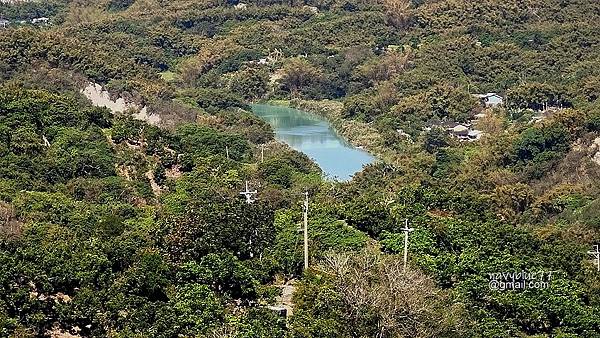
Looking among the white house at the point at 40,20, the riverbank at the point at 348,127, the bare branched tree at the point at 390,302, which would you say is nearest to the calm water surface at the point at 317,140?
the riverbank at the point at 348,127

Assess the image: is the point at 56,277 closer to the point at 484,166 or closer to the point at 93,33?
the point at 484,166

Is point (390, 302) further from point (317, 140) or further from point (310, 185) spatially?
point (317, 140)

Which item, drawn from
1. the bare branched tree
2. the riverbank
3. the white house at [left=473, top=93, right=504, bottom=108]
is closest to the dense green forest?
the bare branched tree

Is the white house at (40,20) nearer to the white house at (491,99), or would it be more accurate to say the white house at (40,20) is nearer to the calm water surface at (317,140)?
the calm water surface at (317,140)

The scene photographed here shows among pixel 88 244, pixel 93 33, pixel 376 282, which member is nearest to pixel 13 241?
pixel 88 244

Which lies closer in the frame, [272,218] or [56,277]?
[56,277]
